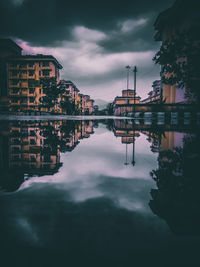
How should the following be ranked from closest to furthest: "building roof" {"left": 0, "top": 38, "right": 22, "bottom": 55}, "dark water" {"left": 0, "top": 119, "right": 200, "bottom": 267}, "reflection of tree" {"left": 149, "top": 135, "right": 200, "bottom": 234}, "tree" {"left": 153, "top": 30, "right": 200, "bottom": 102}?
"dark water" {"left": 0, "top": 119, "right": 200, "bottom": 267}
"reflection of tree" {"left": 149, "top": 135, "right": 200, "bottom": 234}
"tree" {"left": 153, "top": 30, "right": 200, "bottom": 102}
"building roof" {"left": 0, "top": 38, "right": 22, "bottom": 55}

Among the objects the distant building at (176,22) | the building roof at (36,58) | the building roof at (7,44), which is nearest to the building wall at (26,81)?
the building roof at (36,58)

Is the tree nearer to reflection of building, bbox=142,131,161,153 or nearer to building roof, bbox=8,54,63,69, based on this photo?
reflection of building, bbox=142,131,161,153

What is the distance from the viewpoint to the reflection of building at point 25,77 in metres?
49.4

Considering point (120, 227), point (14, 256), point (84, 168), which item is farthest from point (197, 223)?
point (84, 168)

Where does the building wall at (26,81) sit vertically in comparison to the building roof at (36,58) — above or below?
below

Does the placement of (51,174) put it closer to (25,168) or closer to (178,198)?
(25,168)

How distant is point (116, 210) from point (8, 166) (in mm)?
1404

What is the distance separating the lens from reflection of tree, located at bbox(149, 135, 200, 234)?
2.73ft

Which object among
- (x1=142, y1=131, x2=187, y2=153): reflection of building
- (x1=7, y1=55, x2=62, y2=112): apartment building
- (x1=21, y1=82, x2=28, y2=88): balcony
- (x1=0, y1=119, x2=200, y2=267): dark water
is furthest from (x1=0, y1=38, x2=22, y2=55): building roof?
(x1=0, y1=119, x2=200, y2=267): dark water

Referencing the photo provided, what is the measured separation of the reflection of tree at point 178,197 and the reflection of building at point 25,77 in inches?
1997

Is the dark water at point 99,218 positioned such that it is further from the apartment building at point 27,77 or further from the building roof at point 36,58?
the building roof at point 36,58

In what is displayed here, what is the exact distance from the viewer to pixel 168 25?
21422mm

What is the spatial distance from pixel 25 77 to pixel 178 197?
2241 inches

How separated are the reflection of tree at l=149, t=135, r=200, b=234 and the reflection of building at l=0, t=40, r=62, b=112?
50.7 m
